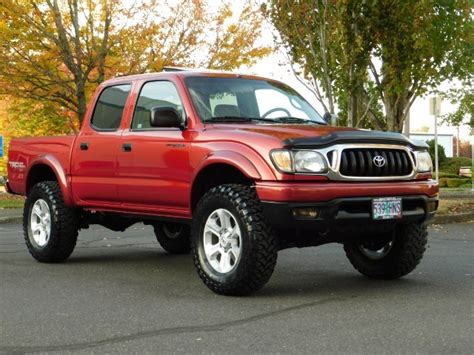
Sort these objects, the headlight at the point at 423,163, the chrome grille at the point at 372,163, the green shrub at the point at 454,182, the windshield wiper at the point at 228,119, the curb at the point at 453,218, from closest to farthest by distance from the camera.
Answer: the chrome grille at the point at 372,163 → the headlight at the point at 423,163 → the windshield wiper at the point at 228,119 → the curb at the point at 453,218 → the green shrub at the point at 454,182

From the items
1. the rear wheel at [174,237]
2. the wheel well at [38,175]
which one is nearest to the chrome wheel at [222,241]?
the rear wheel at [174,237]

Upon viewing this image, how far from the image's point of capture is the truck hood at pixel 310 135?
19.5 ft

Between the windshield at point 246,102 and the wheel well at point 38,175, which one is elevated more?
the windshield at point 246,102

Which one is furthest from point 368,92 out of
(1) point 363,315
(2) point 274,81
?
(1) point 363,315

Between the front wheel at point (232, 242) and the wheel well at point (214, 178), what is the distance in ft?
0.69

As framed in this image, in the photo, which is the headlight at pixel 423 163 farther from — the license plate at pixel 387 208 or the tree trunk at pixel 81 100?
the tree trunk at pixel 81 100

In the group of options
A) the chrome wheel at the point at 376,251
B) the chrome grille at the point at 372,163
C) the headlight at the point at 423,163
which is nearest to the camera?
the chrome grille at the point at 372,163

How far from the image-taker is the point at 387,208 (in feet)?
20.3

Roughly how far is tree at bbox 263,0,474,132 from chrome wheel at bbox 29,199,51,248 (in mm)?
7456

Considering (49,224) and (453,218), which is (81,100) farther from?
(49,224)

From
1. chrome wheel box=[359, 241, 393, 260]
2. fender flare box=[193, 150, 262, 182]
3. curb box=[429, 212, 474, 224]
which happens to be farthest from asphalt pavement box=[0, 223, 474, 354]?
curb box=[429, 212, 474, 224]

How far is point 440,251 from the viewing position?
943cm

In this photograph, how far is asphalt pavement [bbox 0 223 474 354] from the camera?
183 inches

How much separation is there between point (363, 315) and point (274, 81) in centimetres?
313
